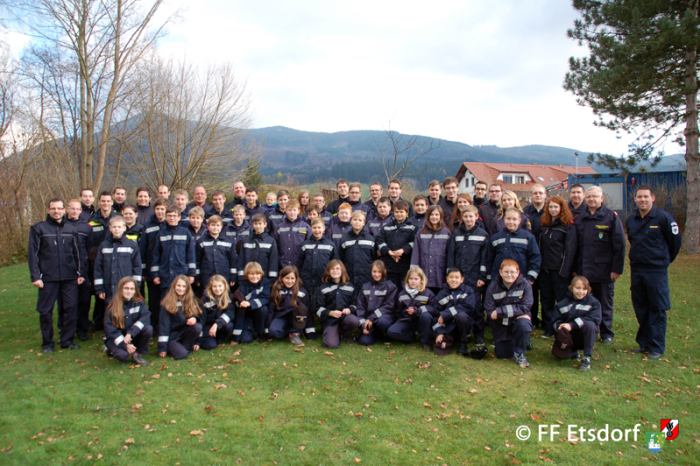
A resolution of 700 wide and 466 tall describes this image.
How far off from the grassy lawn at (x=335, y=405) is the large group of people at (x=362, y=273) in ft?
1.11

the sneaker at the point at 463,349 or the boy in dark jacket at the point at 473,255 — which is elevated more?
the boy in dark jacket at the point at 473,255

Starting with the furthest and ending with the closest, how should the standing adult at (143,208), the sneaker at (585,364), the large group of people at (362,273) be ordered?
the standing adult at (143,208)
the large group of people at (362,273)
the sneaker at (585,364)

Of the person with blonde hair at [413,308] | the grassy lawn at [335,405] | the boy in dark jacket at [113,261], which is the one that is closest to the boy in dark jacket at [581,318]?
the grassy lawn at [335,405]

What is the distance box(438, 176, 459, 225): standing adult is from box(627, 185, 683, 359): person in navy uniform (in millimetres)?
2452

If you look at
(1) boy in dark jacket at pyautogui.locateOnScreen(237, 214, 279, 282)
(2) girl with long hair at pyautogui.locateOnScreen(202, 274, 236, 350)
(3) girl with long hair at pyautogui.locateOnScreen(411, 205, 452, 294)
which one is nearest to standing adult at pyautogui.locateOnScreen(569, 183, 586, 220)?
(3) girl with long hair at pyautogui.locateOnScreen(411, 205, 452, 294)

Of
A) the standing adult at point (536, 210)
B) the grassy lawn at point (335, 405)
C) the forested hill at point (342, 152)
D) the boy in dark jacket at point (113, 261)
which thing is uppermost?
the forested hill at point (342, 152)

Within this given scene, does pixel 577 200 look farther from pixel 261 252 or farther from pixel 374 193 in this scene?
pixel 261 252

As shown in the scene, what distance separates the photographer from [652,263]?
527cm

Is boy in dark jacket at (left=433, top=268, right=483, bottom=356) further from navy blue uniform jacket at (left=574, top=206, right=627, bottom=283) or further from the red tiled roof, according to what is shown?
the red tiled roof

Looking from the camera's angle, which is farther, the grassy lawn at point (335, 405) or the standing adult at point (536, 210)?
the standing adult at point (536, 210)

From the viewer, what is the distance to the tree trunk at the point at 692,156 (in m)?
13.4

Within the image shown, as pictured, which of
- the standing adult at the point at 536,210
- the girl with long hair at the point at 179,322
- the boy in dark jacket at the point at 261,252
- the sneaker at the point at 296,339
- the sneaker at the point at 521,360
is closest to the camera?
the sneaker at the point at 521,360

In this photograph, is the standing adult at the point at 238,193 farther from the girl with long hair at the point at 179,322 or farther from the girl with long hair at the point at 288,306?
the girl with long hair at the point at 179,322

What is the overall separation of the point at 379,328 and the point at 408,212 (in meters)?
1.86
